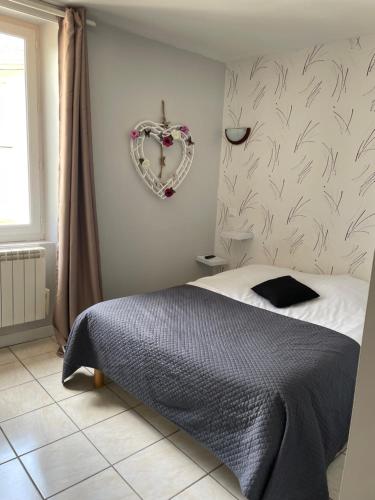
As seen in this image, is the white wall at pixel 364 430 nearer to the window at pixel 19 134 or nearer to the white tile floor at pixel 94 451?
the white tile floor at pixel 94 451

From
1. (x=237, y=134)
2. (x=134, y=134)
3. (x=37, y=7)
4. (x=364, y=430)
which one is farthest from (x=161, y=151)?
(x=364, y=430)

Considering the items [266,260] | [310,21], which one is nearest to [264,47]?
[310,21]

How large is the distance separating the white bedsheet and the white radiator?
116 cm

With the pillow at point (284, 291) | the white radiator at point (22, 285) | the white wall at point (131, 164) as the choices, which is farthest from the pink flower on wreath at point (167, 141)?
the pillow at point (284, 291)

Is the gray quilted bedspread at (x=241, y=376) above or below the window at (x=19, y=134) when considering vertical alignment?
below

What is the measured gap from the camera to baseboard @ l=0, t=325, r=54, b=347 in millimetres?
2844

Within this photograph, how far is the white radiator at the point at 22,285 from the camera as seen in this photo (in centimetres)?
264

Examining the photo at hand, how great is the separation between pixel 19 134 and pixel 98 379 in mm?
1867

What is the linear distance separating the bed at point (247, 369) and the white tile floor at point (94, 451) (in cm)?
20

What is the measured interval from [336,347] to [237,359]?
551 mm

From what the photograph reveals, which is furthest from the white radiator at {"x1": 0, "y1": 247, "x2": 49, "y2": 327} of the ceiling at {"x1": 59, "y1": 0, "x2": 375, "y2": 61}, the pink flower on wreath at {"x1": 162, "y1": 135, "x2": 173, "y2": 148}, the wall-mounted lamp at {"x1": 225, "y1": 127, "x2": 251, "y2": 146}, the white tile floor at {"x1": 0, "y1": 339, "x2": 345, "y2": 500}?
the wall-mounted lamp at {"x1": 225, "y1": 127, "x2": 251, "y2": 146}

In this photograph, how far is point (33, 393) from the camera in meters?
2.29

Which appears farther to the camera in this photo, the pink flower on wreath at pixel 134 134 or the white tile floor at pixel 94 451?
the pink flower on wreath at pixel 134 134

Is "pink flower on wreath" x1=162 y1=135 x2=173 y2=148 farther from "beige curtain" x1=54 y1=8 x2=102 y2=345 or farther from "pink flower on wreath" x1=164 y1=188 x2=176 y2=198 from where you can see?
"beige curtain" x1=54 y1=8 x2=102 y2=345
